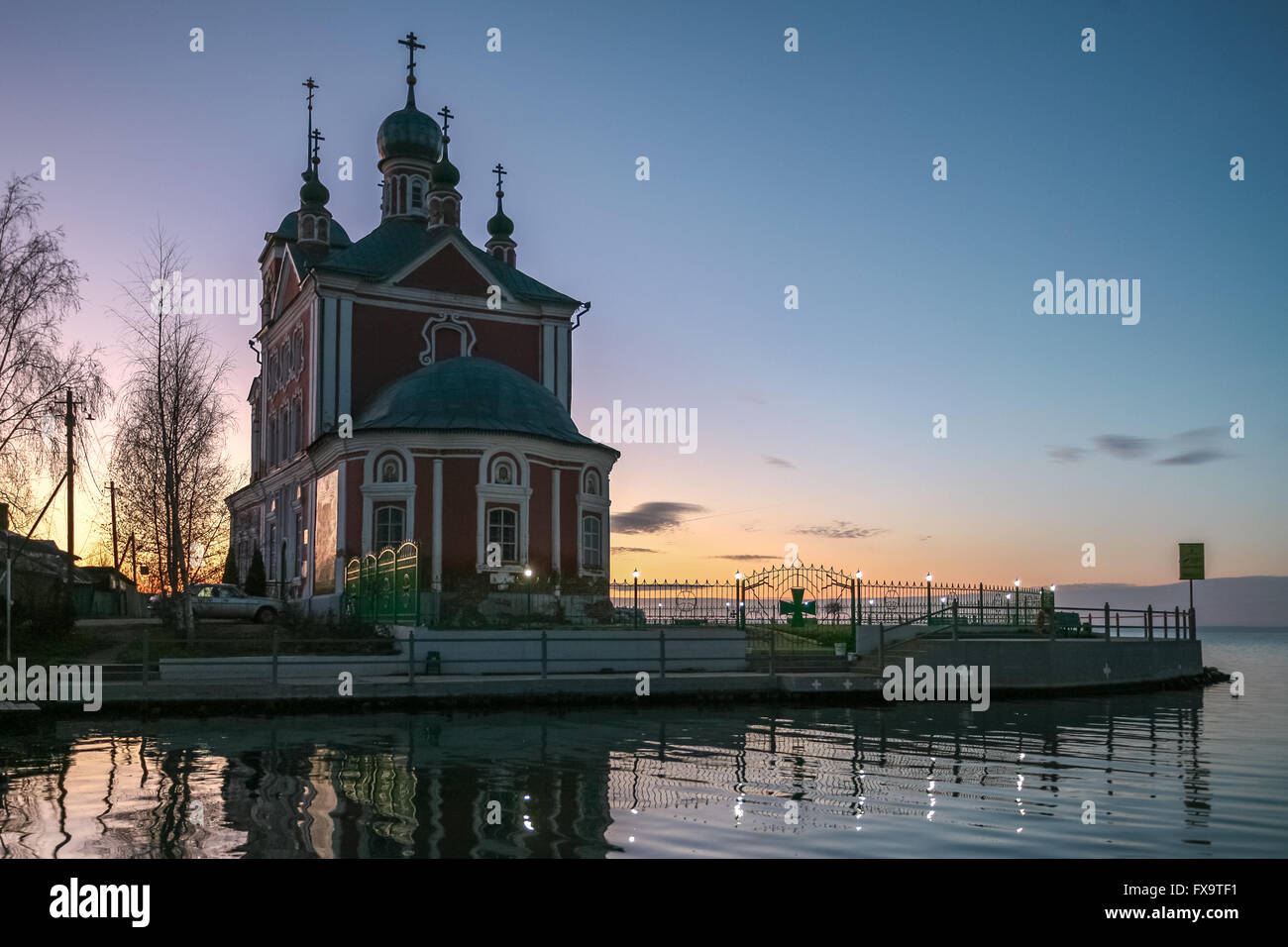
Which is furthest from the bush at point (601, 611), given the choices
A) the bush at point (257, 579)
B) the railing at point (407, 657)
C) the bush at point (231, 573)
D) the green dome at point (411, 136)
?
the green dome at point (411, 136)

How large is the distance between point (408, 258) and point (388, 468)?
34.4 ft

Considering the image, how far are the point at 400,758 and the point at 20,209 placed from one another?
16.5 metres

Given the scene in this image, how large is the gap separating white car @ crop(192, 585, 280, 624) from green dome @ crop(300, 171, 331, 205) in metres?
19.1

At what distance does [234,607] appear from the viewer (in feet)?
118

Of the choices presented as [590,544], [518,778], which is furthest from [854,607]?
[518,778]

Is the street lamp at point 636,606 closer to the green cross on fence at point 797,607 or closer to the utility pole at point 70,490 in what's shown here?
the green cross on fence at point 797,607

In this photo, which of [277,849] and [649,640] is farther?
[649,640]

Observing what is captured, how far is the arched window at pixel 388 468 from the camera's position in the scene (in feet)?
112

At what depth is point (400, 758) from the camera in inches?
583

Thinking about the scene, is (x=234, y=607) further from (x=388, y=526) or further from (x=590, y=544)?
(x=590, y=544)

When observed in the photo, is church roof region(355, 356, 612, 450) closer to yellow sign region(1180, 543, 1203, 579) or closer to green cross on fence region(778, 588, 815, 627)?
green cross on fence region(778, 588, 815, 627)

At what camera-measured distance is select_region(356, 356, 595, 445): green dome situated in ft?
112

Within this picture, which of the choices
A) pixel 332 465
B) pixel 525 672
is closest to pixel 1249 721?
pixel 525 672
